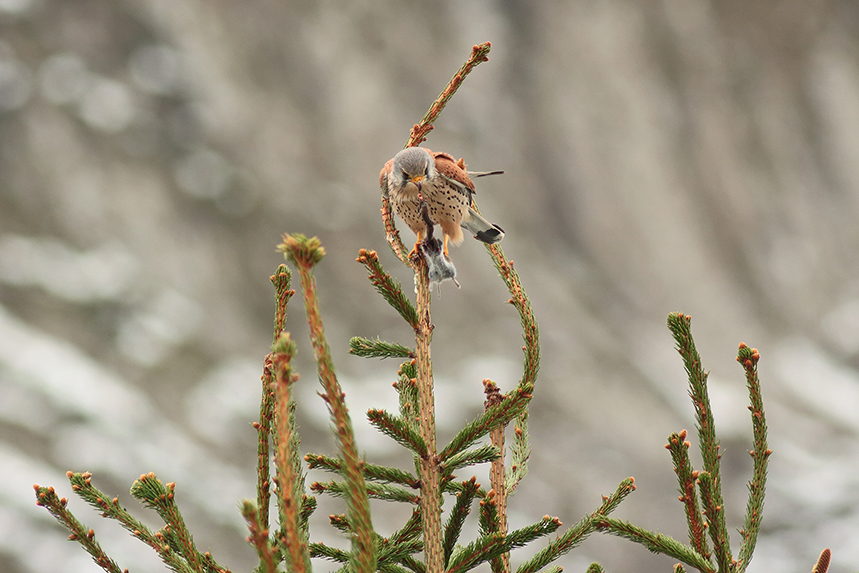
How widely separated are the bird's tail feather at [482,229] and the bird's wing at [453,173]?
43 millimetres

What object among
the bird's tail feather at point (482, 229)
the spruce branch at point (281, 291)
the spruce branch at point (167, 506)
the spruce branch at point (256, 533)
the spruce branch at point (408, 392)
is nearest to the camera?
the spruce branch at point (256, 533)

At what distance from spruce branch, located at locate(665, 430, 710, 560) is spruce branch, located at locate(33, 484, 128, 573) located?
2.59 feet

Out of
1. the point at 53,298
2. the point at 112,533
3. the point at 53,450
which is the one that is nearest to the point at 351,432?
the point at 112,533

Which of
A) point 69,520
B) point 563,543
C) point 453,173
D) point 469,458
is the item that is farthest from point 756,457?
point 69,520

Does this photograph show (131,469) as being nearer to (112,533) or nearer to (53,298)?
(112,533)

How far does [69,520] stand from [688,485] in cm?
84

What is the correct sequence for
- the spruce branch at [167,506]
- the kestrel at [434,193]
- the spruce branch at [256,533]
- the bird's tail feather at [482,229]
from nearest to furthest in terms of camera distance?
the spruce branch at [256,533] < the spruce branch at [167,506] < the kestrel at [434,193] < the bird's tail feather at [482,229]

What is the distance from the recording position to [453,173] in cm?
131

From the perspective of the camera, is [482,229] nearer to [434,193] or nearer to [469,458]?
[434,193]

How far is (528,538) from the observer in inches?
33.0

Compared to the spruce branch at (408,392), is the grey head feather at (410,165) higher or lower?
higher

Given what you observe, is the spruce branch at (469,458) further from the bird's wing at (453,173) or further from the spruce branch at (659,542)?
the bird's wing at (453,173)

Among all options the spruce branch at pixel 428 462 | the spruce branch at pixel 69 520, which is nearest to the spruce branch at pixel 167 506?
the spruce branch at pixel 69 520

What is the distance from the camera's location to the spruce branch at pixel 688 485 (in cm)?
86
